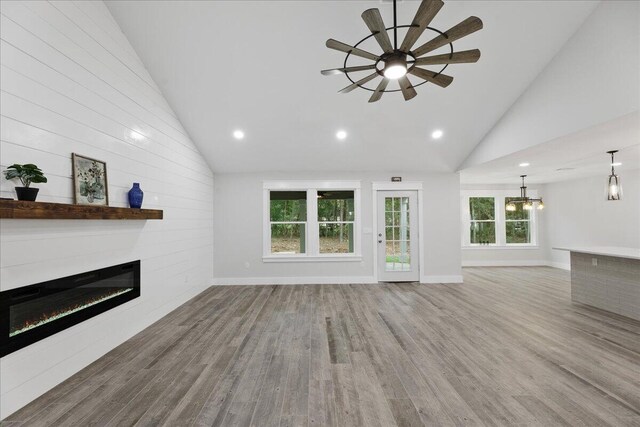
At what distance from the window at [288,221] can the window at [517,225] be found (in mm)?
6314

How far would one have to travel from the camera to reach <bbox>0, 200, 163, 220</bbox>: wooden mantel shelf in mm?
1976

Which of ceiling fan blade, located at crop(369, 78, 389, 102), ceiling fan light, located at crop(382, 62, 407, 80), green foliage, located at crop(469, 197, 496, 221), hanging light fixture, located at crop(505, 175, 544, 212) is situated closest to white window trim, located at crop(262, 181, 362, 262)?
ceiling fan blade, located at crop(369, 78, 389, 102)

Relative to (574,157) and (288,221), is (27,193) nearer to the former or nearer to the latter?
(288,221)

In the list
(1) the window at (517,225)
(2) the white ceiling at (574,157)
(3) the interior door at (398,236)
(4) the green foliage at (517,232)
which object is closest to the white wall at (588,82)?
(2) the white ceiling at (574,157)

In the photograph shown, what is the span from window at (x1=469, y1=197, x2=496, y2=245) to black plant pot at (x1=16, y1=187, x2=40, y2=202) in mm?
9311

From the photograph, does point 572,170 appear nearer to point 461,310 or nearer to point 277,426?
point 461,310

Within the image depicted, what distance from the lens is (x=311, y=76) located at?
4078 mm

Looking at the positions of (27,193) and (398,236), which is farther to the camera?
(398,236)

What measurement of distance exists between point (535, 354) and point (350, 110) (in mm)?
3961

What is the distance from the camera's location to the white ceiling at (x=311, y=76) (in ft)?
10.8

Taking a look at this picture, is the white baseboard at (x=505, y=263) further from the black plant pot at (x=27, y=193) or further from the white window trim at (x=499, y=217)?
the black plant pot at (x=27, y=193)

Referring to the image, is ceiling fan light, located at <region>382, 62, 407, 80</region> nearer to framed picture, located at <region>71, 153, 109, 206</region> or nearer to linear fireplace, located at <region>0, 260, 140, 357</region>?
framed picture, located at <region>71, 153, 109, 206</region>

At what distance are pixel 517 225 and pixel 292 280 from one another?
7076 mm

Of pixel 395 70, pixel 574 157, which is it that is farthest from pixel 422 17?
pixel 574 157
